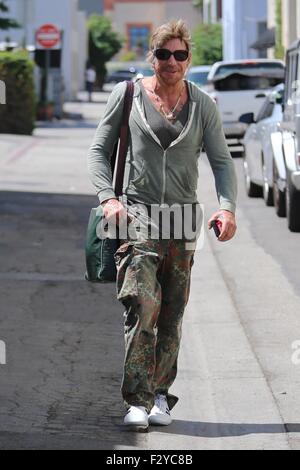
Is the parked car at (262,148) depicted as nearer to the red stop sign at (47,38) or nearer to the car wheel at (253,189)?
the car wheel at (253,189)

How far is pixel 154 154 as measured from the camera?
653 cm

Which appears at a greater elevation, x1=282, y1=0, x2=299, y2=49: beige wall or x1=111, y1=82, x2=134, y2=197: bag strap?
x1=282, y1=0, x2=299, y2=49: beige wall

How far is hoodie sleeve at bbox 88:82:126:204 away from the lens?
6.56m

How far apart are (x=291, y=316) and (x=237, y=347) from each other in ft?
3.55

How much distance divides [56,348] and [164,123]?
2.61m

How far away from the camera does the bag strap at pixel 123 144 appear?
21.6 ft

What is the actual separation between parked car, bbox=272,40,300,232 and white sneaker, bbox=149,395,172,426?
24.3ft

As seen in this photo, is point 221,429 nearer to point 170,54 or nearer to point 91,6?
point 170,54

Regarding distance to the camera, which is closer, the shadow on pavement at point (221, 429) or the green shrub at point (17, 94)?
the shadow on pavement at point (221, 429)

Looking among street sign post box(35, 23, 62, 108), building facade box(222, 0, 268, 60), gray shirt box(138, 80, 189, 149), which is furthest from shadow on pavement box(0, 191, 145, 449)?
building facade box(222, 0, 268, 60)

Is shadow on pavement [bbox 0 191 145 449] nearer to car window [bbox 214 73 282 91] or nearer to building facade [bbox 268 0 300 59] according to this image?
car window [bbox 214 73 282 91]

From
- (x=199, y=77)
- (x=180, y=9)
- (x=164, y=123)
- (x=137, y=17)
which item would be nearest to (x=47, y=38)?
(x=199, y=77)

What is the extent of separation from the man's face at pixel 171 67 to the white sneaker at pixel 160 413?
1.55m

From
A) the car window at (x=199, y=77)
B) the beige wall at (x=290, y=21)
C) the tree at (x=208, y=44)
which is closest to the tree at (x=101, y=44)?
the tree at (x=208, y=44)
